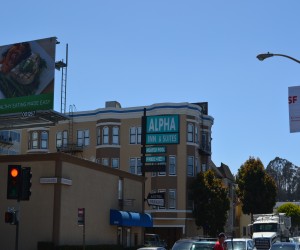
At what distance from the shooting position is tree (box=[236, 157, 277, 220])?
216 ft

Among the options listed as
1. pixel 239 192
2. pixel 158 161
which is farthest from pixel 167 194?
pixel 158 161

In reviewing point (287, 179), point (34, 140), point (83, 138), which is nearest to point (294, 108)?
point (83, 138)

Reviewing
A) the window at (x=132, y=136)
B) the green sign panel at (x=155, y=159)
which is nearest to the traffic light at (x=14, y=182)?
the green sign panel at (x=155, y=159)

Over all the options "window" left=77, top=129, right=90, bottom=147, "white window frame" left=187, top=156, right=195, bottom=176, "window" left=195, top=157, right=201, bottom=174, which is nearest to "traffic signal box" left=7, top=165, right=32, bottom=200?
"white window frame" left=187, top=156, right=195, bottom=176

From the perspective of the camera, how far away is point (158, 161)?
115 feet

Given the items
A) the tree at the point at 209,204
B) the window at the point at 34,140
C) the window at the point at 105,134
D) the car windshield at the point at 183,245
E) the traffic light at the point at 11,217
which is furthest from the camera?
the window at the point at 34,140

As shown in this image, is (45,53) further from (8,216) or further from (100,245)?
(8,216)

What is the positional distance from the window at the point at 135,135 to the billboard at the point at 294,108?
→ 38288mm

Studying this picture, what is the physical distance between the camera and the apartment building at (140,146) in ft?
183

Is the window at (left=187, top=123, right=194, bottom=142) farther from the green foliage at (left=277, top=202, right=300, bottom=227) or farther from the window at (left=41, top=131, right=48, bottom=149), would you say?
the green foliage at (left=277, top=202, right=300, bottom=227)

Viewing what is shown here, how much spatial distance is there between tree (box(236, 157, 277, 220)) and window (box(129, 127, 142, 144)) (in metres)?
16.1

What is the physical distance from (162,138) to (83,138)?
2755 cm

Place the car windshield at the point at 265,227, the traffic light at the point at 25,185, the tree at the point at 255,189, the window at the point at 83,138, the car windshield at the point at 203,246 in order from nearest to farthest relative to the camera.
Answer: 1. the traffic light at the point at 25,185
2. the car windshield at the point at 203,246
3. the car windshield at the point at 265,227
4. the window at the point at 83,138
5. the tree at the point at 255,189

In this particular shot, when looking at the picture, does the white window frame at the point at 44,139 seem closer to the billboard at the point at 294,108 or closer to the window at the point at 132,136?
the window at the point at 132,136
